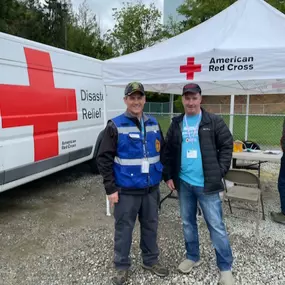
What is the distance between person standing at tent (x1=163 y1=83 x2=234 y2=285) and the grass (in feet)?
27.0

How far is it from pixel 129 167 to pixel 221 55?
5.60 feet

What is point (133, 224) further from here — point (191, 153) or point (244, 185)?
point (244, 185)

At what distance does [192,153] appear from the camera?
2646 mm

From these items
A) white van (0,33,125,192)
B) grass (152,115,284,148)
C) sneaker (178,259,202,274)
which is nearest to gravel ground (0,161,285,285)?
sneaker (178,259,202,274)

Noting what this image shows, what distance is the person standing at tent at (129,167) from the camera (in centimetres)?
258

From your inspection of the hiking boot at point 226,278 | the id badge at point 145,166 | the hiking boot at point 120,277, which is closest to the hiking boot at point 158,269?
the hiking boot at point 120,277

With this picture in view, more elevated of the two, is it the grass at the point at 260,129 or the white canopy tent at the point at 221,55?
the white canopy tent at the point at 221,55

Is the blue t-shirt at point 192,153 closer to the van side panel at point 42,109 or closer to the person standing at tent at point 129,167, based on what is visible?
the person standing at tent at point 129,167

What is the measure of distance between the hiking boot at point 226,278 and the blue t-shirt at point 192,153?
83 cm

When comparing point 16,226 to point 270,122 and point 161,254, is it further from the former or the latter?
point 270,122

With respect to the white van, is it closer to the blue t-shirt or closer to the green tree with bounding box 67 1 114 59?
the blue t-shirt

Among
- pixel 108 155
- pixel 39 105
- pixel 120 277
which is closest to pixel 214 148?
pixel 108 155

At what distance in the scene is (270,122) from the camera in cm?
1839

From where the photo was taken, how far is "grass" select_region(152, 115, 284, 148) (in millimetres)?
12188
